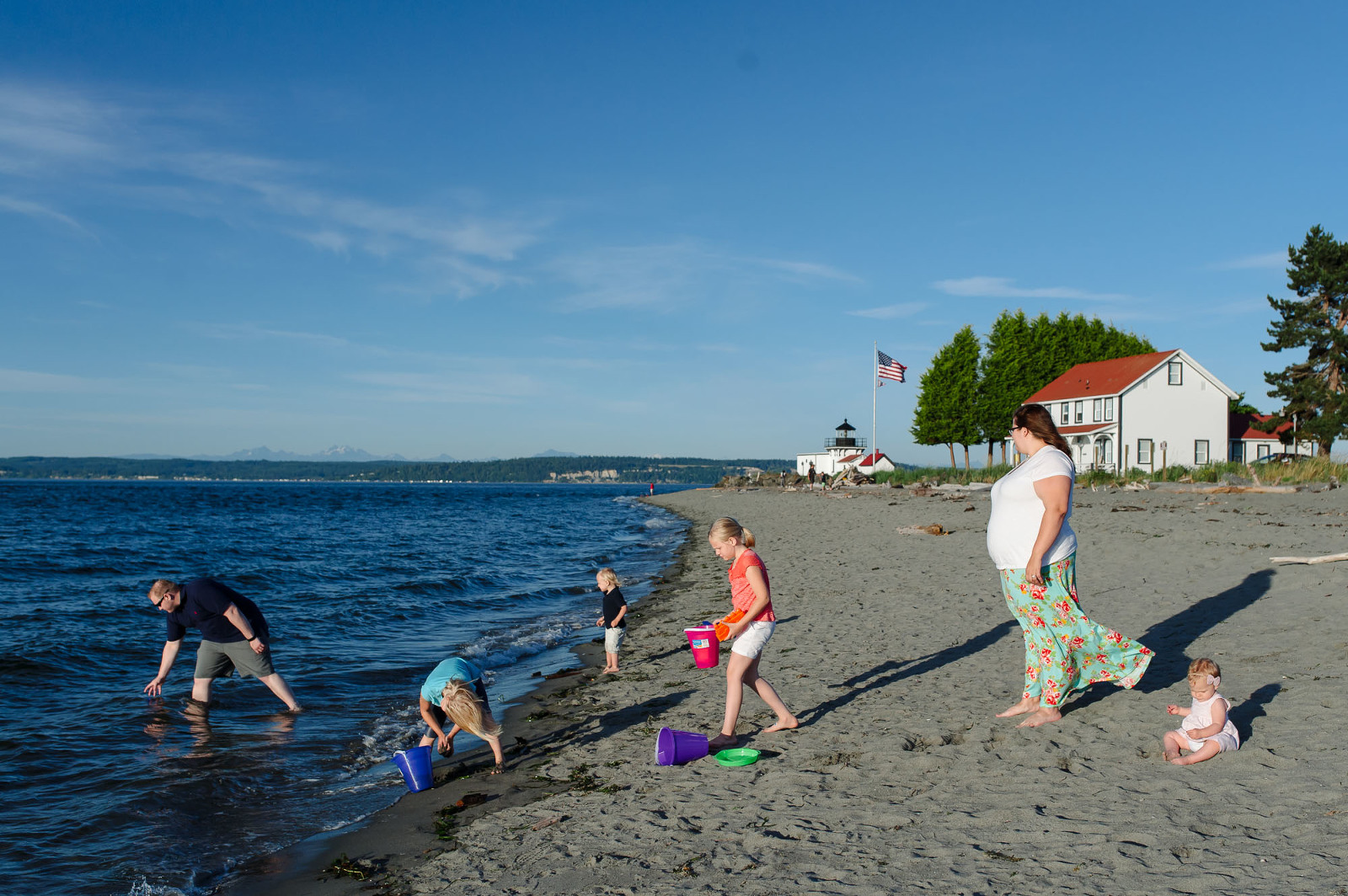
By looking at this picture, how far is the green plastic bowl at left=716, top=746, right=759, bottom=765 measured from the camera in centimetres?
571

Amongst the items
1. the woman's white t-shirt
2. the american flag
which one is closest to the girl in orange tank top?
the woman's white t-shirt

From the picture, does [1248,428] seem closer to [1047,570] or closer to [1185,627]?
[1185,627]

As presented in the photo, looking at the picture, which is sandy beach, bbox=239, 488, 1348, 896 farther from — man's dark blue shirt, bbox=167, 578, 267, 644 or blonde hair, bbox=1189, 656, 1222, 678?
man's dark blue shirt, bbox=167, 578, 267, 644

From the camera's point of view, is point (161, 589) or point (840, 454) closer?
point (161, 589)

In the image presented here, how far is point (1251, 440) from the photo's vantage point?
47.1 metres

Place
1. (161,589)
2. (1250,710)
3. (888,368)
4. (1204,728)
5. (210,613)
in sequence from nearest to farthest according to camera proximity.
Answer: (1204,728) → (1250,710) → (161,589) → (210,613) → (888,368)

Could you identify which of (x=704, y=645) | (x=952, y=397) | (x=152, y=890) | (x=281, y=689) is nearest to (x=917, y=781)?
(x=704, y=645)

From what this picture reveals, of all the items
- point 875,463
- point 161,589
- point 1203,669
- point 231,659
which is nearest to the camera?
point 1203,669

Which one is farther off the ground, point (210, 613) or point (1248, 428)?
point (1248, 428)

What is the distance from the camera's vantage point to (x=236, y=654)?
310 inches

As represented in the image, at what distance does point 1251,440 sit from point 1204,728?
51.9 metres

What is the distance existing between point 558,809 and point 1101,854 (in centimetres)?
321

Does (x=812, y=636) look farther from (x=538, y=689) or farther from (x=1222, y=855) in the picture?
(x=1222, y=855)

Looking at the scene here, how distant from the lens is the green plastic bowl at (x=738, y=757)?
5.71 metres
